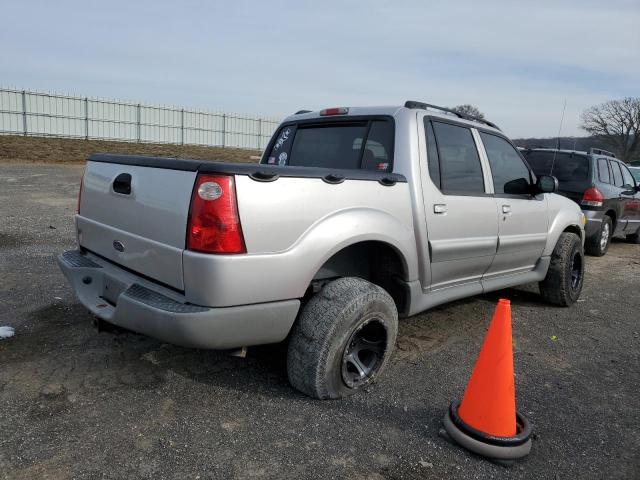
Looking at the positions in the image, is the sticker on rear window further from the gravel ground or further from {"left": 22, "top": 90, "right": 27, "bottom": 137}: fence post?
{"left": 22, "top": 90, "right": 27, "bottom": 137}: fence post

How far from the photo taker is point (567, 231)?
5.42m

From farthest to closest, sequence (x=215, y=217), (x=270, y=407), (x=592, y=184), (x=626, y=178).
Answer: (x=626, y=178) < (x=592, y=184) < (x=270, y=407) < (x=215, y=217)

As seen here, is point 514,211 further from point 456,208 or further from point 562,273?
point 562,273

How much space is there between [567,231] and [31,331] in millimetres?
5121


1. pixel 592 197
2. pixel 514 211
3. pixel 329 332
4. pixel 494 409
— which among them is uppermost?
pixel 514 211

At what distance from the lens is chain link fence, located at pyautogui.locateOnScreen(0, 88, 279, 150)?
23375 mm

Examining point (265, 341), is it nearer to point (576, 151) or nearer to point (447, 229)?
point (447, 229)

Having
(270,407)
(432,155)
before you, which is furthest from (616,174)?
(270,407)

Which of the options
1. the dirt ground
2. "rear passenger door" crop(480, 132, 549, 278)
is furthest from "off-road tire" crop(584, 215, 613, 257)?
the dirt ground

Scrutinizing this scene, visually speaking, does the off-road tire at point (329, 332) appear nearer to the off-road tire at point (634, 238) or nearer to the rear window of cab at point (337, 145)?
the rear window of cab at point (337, 145)

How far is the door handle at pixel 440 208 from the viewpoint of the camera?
347 centimetres

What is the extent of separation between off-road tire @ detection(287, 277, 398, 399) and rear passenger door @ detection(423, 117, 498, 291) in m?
0.78

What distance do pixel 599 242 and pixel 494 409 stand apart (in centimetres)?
712

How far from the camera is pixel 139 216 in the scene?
278 cm
